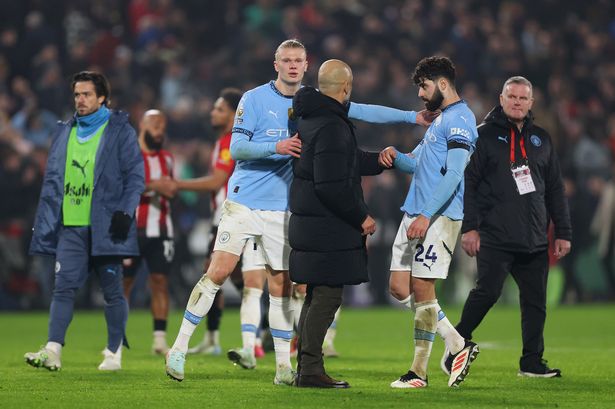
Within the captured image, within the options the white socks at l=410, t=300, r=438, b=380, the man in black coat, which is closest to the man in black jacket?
the white socks at l=410, t=300, r=438, b=380

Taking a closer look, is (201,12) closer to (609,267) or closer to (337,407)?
(609,267)

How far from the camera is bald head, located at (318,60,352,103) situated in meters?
8.08

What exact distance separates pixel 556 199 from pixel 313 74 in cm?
1266

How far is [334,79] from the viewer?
809 centimetres

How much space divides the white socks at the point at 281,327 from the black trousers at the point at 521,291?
1.54 m

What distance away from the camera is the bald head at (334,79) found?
808cm

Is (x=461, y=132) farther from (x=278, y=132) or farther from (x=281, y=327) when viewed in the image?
(x=281, y=327)

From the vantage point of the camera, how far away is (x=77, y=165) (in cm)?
959

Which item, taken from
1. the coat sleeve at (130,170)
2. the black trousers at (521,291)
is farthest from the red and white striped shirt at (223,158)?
the black trousers at (521,291)

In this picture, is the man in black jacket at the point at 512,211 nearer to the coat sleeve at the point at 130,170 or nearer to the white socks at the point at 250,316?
the white socks at the point at 250,316

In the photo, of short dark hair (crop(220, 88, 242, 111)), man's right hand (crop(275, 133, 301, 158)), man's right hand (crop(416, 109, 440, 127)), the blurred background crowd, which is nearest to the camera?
man's right hand (crop(275, 133, 301, 158))

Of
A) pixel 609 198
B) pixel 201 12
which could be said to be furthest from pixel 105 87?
pixel 201 12

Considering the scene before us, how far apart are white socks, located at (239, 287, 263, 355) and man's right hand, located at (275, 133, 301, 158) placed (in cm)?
210

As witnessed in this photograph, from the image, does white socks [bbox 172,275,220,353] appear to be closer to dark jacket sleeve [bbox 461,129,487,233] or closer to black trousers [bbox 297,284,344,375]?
black trousers [bbox 297,284,344,375]
